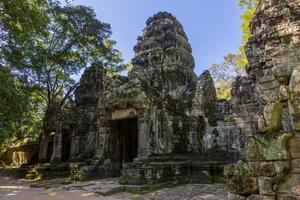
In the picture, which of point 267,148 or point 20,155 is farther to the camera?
point 20,155

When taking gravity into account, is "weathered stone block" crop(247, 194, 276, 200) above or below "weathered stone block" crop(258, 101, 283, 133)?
below

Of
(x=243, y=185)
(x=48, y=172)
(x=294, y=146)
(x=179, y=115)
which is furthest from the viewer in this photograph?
(x=48, y=172)

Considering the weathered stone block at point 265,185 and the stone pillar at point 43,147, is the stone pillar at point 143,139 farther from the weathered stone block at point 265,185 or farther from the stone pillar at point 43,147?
the stone pillar at point 43,147

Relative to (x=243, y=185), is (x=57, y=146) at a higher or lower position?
higher

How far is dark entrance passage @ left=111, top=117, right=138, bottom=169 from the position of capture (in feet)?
42.9

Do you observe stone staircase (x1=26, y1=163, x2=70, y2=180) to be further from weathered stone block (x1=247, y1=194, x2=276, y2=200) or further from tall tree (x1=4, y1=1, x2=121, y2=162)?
weathered stone block (x1=247, y1=194, x2=276, y2=200)

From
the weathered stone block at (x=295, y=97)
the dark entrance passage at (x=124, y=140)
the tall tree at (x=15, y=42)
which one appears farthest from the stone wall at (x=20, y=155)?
the weathered stone block at (x=295, y=97)

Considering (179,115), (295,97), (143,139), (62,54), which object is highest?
(62,54)

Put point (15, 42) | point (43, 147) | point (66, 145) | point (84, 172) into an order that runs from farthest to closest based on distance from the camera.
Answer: point (66, 145), point (43, 147), point (84, 172), point (15, 42)

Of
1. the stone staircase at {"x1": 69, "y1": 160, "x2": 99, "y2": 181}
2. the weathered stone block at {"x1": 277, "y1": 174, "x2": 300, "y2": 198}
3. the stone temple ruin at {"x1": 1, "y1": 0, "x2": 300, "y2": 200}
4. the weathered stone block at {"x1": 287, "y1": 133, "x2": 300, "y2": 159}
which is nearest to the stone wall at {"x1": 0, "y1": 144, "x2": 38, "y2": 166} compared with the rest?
the stone temple ruin at {"x1": 1, "y1": 0, "x2": 300, "y2": 200}

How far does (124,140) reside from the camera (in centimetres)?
1364

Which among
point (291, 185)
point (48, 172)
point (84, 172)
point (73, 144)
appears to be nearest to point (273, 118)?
point (291, 185)

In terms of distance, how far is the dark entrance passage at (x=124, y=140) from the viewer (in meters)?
13.1

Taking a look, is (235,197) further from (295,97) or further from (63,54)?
(63,54)
